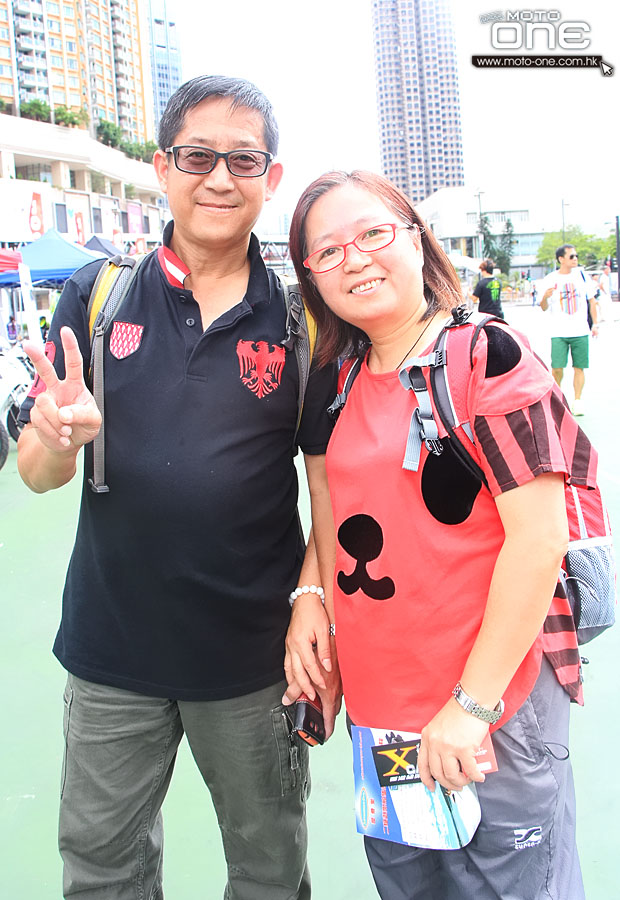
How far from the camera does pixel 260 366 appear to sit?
4.42 ft

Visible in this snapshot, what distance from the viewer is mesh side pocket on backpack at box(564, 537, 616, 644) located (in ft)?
4.00

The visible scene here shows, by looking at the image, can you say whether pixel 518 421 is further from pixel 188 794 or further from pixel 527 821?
pixel 188 794

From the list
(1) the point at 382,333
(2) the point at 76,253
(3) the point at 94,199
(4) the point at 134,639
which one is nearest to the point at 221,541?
(4) the point at 134,639

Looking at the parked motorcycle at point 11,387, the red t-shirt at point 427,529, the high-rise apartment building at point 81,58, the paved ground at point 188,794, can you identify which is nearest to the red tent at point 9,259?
the parked motorcycle at point 11,387

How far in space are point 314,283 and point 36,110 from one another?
176 feet

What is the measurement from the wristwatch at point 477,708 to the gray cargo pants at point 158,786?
18.6 inches

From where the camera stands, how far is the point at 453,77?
84500 millimetres

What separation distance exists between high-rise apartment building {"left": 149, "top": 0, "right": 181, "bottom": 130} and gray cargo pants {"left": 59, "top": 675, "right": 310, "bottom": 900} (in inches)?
4414

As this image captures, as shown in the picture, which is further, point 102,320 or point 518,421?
point 102,320

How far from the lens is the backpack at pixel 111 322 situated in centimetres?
131

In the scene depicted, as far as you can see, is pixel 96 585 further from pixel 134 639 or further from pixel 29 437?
pixel 29 437

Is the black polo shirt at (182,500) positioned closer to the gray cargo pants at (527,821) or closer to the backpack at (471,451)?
the backpack at (471,451)

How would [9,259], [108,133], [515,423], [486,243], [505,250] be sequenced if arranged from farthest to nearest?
[505,250]
[486,243]
[108,133]
[9,259]
[515,423]

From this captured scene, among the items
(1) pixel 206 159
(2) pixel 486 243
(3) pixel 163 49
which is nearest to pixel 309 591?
(1) pixel 206 159
